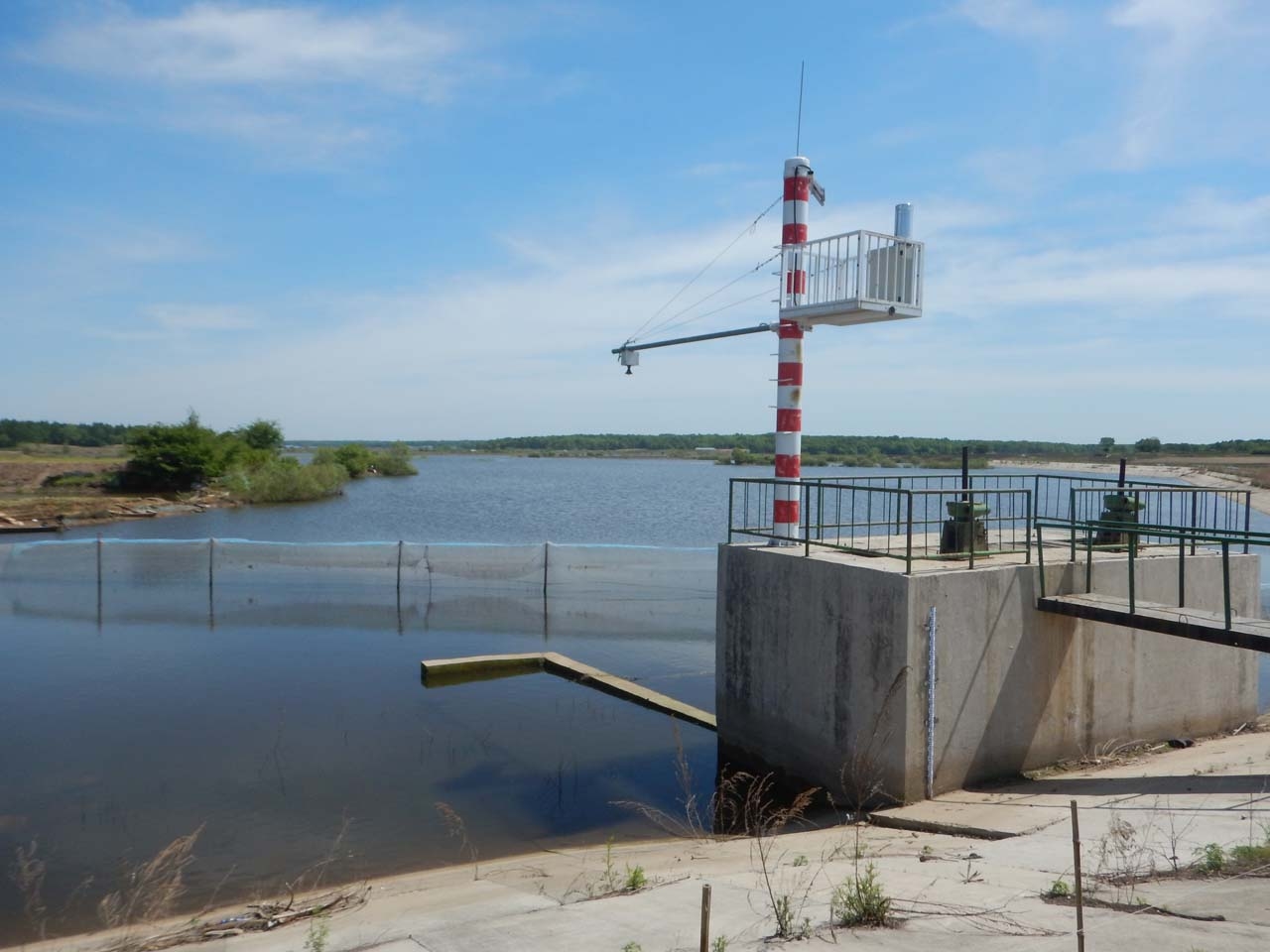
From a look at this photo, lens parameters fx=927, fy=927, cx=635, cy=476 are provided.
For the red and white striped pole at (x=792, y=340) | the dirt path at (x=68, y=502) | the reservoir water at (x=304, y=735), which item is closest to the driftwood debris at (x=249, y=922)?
the reservoir water at (x=304, y=735)

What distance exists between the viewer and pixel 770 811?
31.8ft

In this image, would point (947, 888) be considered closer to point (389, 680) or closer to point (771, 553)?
point (771, 553)

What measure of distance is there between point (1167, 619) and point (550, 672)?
9.45 meters

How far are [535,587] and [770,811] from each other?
10.2 metres

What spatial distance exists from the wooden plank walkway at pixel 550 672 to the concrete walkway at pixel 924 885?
4.23m

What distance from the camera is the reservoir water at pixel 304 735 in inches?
347

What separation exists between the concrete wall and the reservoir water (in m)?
1.61

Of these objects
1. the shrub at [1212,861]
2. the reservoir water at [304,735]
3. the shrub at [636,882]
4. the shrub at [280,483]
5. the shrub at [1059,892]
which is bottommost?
the reservoir water at [304,735]

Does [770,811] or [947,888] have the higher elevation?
[947,888]

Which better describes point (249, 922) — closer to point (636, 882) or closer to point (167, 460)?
point (636, 882)

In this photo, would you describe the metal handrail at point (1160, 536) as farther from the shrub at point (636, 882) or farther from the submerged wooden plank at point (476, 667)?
the submerged wooden plank at point (476, 667)

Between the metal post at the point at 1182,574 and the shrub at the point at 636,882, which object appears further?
the metal post at the point at 1182,574

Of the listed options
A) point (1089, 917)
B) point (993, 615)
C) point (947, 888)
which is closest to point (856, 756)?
point (993, 615)

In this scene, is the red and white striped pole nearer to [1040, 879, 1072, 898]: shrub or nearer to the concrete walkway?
the concrete walkway
